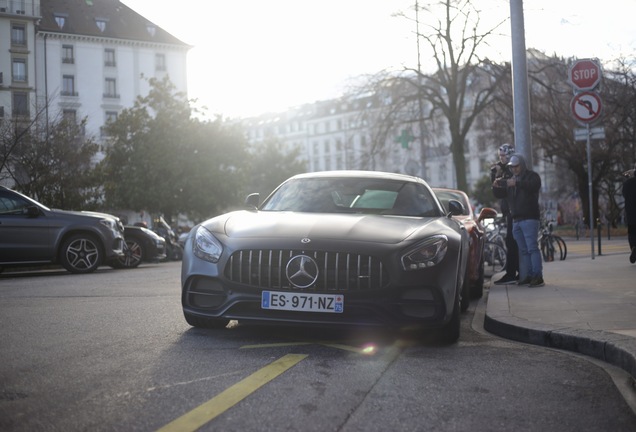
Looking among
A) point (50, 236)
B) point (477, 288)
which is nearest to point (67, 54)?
point (50, 236)

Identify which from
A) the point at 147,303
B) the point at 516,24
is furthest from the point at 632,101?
the point at 147,303

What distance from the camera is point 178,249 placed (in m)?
26.8

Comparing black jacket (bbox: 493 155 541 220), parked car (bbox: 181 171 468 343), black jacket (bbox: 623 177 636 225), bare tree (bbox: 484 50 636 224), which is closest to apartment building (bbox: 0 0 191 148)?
bare tree (bbox: 484 50 636 224)

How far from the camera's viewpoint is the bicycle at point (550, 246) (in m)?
17.4

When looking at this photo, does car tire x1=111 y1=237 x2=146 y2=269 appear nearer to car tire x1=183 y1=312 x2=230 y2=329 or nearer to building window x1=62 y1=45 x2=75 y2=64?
car tire x1=183 y1=312 x2=230 y2=329

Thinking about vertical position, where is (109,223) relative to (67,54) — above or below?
below

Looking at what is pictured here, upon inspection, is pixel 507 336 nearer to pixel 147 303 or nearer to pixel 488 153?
pixel 147 303

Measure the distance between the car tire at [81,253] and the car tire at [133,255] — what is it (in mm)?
3450

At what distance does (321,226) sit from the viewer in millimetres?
6234

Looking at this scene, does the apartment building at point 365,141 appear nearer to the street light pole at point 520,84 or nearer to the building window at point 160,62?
the building window at point 160,62

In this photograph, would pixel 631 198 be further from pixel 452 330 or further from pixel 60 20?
pixel 60 20

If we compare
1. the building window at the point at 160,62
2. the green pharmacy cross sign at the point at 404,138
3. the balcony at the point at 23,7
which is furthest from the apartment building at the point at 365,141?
the balcony at the point at 23,7

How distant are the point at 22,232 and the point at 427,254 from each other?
10.3 m

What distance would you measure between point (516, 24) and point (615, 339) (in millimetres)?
7281
